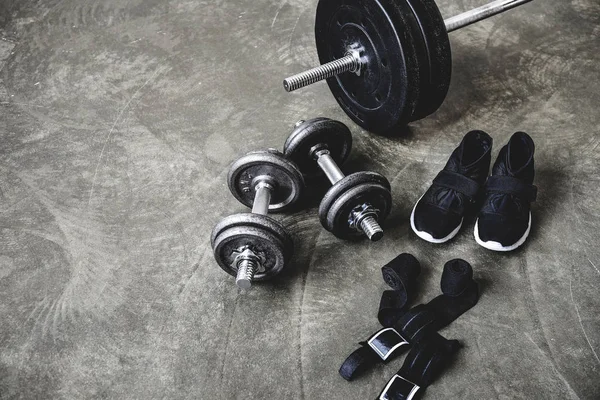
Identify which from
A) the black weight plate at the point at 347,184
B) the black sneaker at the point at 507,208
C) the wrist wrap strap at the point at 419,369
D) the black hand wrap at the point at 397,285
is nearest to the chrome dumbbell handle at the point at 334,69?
the black weight plate at the point at 347,184

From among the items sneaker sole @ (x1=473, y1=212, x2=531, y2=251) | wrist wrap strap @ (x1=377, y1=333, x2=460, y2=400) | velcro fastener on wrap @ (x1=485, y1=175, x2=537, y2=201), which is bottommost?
wrist wrap strap @ (x1=377, y1=333, x2=460, y2=400)

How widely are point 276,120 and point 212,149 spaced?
270 mm

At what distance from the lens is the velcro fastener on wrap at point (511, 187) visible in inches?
64.2

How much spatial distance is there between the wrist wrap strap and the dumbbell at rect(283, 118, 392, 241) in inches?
12.8

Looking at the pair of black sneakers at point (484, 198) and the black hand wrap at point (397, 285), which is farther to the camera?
the pair of black sneakers at point (484, 198)

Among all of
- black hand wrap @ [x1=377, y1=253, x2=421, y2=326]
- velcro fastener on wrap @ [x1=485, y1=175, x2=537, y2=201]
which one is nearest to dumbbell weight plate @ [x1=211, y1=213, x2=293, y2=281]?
black hand wrap @ [x1=377, y1=253, x2=421, y2=326]

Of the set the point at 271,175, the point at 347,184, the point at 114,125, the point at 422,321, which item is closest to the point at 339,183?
the point at 347,184

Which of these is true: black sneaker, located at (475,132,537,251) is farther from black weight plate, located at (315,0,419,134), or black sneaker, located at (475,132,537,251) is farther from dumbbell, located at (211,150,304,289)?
dumbbell, located at (211,150,304,289)

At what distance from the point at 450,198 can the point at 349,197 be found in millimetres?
345

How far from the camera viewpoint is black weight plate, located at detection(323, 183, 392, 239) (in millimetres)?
1540

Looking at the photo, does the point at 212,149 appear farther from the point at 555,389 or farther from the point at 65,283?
the point at 555,389

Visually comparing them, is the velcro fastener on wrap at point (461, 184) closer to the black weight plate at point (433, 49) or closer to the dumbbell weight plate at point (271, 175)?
the black weight plate at point (433, 49)

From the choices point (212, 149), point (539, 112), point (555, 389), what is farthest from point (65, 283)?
point (539, 112)

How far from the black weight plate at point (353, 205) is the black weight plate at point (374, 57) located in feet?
0.98
